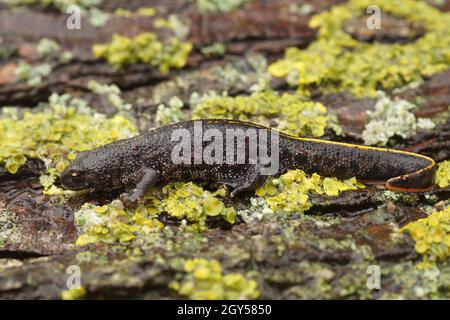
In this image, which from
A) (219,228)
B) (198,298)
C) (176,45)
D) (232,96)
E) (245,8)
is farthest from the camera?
(245,8)

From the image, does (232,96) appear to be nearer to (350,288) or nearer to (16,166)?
(16,166)

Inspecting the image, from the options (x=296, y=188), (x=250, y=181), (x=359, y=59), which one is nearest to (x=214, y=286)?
(x=250, y=181)

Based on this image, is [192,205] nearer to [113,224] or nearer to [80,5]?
[113,224]

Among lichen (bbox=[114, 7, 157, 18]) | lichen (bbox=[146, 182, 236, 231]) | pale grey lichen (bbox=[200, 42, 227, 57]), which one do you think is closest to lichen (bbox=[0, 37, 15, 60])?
lichen (bbox=[114, 7, 157, 18])

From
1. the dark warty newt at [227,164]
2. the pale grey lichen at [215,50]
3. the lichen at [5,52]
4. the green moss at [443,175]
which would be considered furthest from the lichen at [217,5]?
the green moss at [443,175]

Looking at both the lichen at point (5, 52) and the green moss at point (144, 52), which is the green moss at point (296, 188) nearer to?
the green moss at point (144, 52)
